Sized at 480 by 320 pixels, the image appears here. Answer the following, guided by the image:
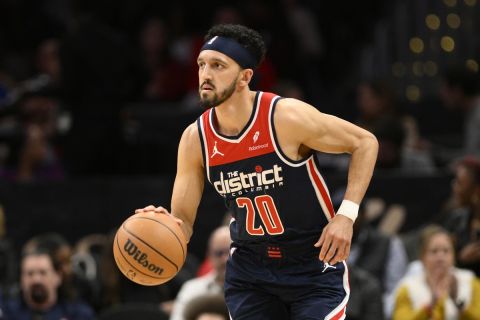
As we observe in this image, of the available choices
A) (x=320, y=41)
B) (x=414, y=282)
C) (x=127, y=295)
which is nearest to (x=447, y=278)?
(x=414, y=282)

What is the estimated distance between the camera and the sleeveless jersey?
6672 mm

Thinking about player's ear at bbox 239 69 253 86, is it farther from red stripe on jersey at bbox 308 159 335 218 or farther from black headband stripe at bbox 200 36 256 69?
red stripe on jersey at bbox 308 159 335 218

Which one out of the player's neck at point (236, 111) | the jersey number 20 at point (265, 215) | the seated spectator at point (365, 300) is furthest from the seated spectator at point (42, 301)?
the player's neck at point (236, 111)

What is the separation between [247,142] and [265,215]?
418 millimetres

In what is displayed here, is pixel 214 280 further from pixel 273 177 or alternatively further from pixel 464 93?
pixel 464 93

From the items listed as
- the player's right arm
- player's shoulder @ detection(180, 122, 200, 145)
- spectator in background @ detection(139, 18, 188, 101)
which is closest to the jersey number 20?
the player's right arm

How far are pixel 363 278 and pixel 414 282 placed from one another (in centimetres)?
42

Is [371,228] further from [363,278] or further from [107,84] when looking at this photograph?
[107,84]

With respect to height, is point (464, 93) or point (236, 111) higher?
point (464, 93)

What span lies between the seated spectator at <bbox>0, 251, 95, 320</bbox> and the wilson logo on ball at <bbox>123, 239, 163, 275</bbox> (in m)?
3.20

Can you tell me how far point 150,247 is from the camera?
21.5 ft

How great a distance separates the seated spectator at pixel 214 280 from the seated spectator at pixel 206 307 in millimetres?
197

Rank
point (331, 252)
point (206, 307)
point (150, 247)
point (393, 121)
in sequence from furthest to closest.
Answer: point (393, 121)
point (206, 307)
point (150, 247)
point (331, 252)

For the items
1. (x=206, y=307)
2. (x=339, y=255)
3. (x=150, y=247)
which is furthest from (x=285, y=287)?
(x=206, y=307)
